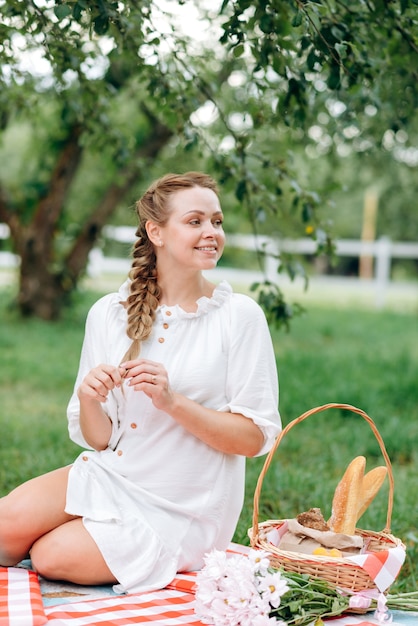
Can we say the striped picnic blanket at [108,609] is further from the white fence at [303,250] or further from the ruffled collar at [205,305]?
the white fence at [303,250]

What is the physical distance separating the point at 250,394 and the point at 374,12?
5.72ft

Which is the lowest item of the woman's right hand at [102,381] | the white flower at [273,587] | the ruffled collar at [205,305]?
the white flower at [273,587]

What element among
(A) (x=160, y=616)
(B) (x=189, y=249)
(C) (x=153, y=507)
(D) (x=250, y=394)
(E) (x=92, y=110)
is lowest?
(A) (x=160, y=616)

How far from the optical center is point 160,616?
2.69 metres

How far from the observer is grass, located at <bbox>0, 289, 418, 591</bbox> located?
4539 mm

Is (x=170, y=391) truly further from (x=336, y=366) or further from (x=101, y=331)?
(x=336, y=366)

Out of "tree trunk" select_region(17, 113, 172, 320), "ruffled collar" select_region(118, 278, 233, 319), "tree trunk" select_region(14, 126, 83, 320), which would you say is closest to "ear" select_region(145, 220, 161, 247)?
"ruffled collar" select_region(118, 278, 233, 319)

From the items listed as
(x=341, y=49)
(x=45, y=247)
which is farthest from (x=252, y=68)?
(x=45, y=247)

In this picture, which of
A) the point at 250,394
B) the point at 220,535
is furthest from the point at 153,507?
the point at 250,394

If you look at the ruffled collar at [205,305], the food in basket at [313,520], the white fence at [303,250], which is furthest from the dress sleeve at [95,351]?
the white fence at [303,250]

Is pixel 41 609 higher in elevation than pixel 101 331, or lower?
lower

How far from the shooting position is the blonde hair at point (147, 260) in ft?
10.2

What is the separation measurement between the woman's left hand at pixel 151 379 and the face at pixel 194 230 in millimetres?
422

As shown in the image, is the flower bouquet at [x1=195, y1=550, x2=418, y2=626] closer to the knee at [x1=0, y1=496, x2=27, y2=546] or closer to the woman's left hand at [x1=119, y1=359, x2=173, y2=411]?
the woman's left hand at [x1=119, y1=359, x2=173, y2=411]
